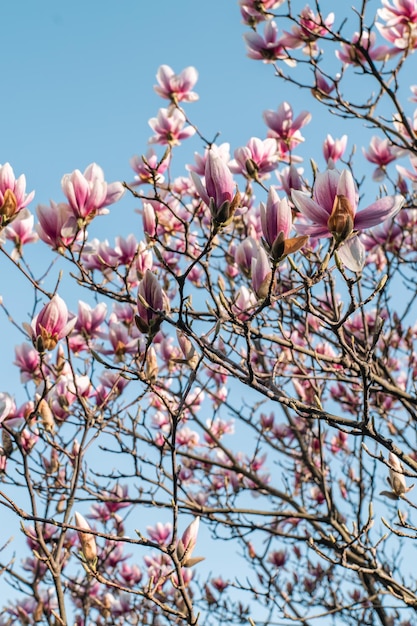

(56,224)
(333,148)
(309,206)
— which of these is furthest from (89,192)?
(333,148)

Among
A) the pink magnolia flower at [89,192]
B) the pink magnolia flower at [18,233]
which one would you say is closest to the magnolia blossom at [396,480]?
the pink magnolia flower at [89,192]

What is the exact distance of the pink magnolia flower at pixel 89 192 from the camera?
193 centimetres

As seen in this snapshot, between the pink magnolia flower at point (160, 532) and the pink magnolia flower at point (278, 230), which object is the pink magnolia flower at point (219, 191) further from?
Answer: the pink magnolia flower at point (160, 532)

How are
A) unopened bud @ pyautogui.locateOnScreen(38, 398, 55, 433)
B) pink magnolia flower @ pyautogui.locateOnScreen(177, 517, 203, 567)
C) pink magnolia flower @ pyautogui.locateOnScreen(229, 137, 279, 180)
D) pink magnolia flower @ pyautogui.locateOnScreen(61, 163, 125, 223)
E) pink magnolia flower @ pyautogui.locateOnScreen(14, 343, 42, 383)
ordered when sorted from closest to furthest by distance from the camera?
1. pink magnolia flower @ pyautogui.locateOnScreen(177, 517, 203, 567)
2. pink magnolia flower @ pyautogui.locateOnScreen(61, 163, 125, 223)
3. unopened bud @ pyautogui.locateOnScreen(38, 398, 55, 433)
4. pink magnolia flower @ pyautogui.locateOnScreen(229, 137, 279, 180)
5. pink magnolia flower @ pyautogui.locateOnScreen(14, 343, 42, 383)

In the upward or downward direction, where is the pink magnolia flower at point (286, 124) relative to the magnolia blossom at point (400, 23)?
downward

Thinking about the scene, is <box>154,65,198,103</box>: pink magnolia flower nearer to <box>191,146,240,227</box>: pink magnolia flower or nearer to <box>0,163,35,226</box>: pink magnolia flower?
<box>0,163,35,226</box>: pink magnolia flower

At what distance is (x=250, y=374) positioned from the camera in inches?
57.0

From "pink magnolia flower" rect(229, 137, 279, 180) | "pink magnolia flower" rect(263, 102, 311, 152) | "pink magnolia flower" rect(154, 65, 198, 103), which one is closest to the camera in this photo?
"pink magnolia flower" rect(229, 137, 279, 180)

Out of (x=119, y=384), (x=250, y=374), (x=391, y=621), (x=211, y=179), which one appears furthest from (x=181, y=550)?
(x=391, y=621)

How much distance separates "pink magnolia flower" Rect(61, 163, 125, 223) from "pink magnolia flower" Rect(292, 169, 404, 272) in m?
0.83

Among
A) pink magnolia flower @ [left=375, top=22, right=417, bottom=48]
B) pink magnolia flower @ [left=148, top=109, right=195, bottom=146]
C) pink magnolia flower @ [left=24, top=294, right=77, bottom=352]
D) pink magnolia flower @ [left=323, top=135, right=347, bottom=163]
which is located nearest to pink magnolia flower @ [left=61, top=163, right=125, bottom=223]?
pink magnolia flower @ [left=24, top=294, right=77, bottom=352]

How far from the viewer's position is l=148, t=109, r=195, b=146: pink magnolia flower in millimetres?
3535

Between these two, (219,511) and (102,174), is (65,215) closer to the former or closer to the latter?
(102,174)

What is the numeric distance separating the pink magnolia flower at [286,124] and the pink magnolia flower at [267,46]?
0.29 m
